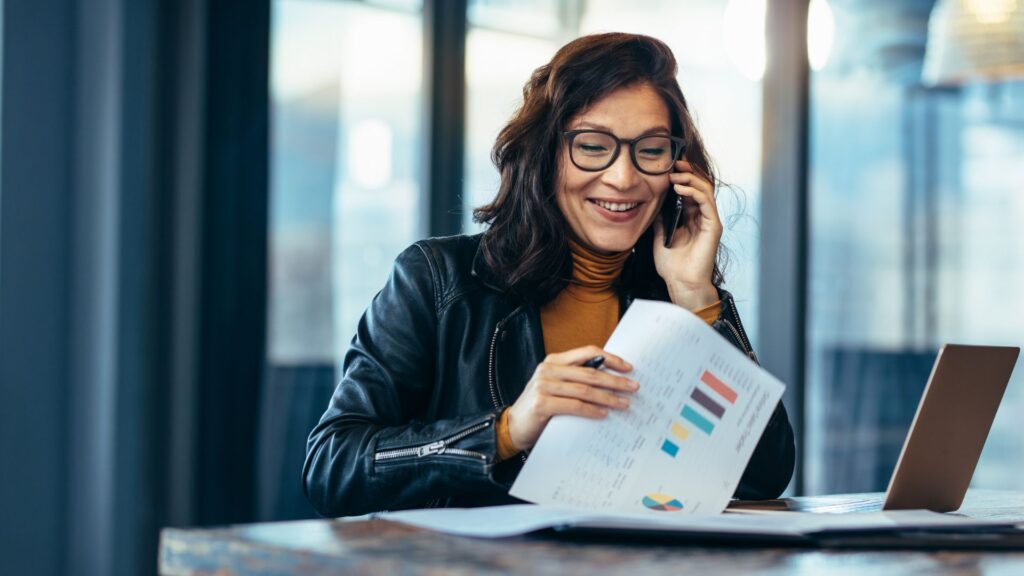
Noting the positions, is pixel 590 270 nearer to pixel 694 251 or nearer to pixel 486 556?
pixel 694 251

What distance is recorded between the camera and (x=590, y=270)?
1.82 meters

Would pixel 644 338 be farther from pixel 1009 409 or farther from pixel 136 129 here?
pixel 1009 409

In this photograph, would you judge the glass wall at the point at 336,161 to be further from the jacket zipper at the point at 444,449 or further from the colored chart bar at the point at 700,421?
the colored chart bar at the point at 700,421

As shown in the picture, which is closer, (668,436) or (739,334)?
(668,436)

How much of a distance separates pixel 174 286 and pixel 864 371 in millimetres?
2103

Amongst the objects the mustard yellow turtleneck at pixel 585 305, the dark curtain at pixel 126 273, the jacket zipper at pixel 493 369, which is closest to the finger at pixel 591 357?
the jacket zipper at pixel 493 369

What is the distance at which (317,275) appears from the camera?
3.56 m

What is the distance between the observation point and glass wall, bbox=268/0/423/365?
3.50 m

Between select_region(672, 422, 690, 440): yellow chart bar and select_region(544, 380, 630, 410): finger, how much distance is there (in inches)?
2.1

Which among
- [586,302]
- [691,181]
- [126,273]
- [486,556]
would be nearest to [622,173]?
[691,181]

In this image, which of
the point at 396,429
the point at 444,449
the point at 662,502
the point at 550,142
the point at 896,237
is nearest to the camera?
the point at 662,502

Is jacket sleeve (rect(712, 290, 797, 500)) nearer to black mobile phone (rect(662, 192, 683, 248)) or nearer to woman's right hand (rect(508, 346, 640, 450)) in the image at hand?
black mobile phone (rect(662, 192, 683, 248))

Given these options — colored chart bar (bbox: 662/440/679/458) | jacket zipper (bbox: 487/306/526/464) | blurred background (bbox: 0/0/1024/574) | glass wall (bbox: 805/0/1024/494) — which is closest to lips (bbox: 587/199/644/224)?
jacket zipper (bbox: 487/306/526/464)

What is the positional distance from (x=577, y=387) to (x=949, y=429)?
16.7 inches
